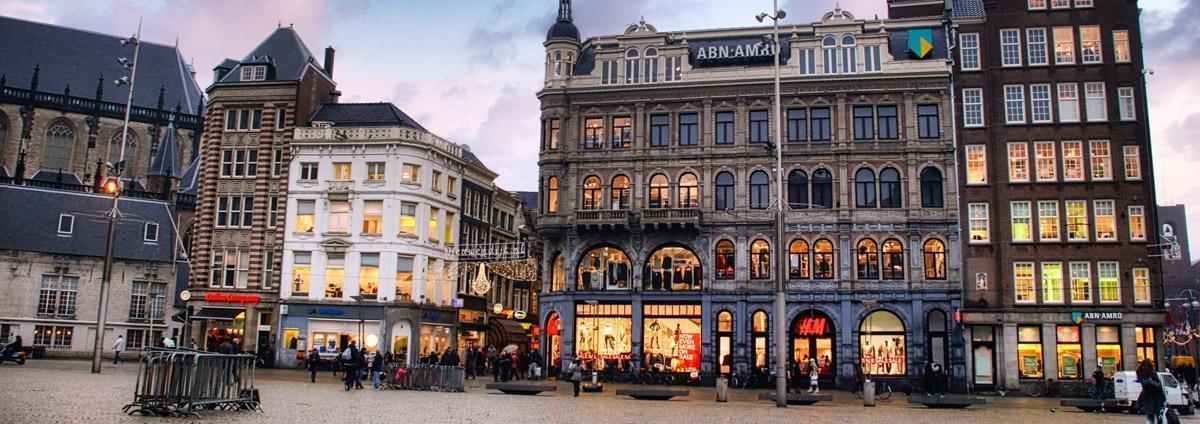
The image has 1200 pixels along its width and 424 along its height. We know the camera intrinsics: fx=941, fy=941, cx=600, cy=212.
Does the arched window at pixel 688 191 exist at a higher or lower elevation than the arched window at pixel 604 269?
higher

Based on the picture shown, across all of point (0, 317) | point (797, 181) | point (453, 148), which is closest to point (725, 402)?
point (797, 181)

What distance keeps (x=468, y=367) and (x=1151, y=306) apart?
34.5 m

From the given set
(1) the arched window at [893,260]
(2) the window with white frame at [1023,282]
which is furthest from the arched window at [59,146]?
(2) the window with white frame at [1023,282]

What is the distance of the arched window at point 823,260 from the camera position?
4716 cm

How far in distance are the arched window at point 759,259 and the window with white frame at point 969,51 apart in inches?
535

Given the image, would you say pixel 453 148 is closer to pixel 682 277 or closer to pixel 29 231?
pixel 682 277

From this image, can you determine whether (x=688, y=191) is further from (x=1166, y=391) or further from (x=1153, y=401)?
(x=1153, y=401)

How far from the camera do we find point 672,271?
48.8 metres

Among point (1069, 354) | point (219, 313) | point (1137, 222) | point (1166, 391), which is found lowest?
point (1166, 391)

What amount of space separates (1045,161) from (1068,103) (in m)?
3.14

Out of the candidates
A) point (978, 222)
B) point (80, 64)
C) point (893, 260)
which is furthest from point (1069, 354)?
point (80, 64)

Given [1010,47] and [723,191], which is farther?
[723,191]

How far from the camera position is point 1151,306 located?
44406mm

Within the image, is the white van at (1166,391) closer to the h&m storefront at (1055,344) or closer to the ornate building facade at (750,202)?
the h&m storefront at (1055,344)
